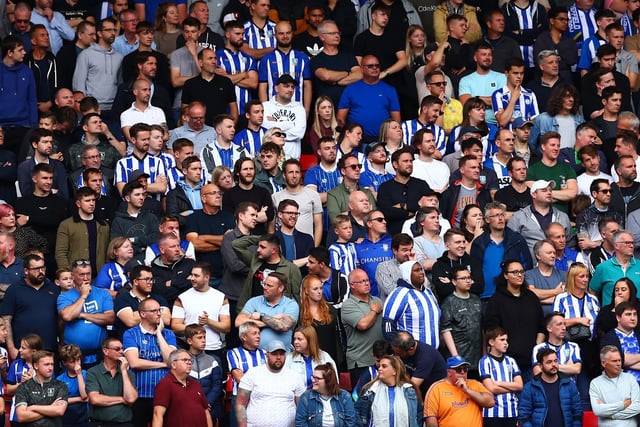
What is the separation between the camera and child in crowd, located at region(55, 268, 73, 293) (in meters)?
14.7

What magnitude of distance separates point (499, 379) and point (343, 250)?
2114mm

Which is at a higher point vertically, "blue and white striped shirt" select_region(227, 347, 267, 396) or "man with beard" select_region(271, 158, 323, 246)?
"man with beard" select_region(271, 158, 323, 246)

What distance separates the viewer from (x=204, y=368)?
549 inches

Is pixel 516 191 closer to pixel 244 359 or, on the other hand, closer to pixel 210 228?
pixel 210 228

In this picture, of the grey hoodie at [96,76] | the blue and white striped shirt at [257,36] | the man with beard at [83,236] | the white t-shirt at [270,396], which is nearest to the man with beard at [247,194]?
the man with beard at [83,236]

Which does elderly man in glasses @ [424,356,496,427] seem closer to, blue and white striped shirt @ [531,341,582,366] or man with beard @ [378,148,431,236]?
blue and white striped shirt @ [531,341,582,366]

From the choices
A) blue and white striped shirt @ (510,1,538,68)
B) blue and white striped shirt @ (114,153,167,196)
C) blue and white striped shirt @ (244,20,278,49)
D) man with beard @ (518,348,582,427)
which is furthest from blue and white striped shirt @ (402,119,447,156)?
A: man with beard @ (518,348,582,427)

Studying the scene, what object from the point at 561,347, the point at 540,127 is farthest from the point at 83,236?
the point at 540,127

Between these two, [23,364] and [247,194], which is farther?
[247,194]

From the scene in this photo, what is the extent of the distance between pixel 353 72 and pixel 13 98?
13.1ft

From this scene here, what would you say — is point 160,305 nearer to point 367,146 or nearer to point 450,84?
point 367,146

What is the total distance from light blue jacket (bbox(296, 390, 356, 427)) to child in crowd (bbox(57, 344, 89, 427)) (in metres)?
1.89

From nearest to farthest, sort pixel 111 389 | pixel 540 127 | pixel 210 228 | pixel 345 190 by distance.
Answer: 1. pixel 111 389
2. pixel 210 228
3. pixel 345 190
4. pixel 540 127

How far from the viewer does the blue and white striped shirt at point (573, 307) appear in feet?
49.2
